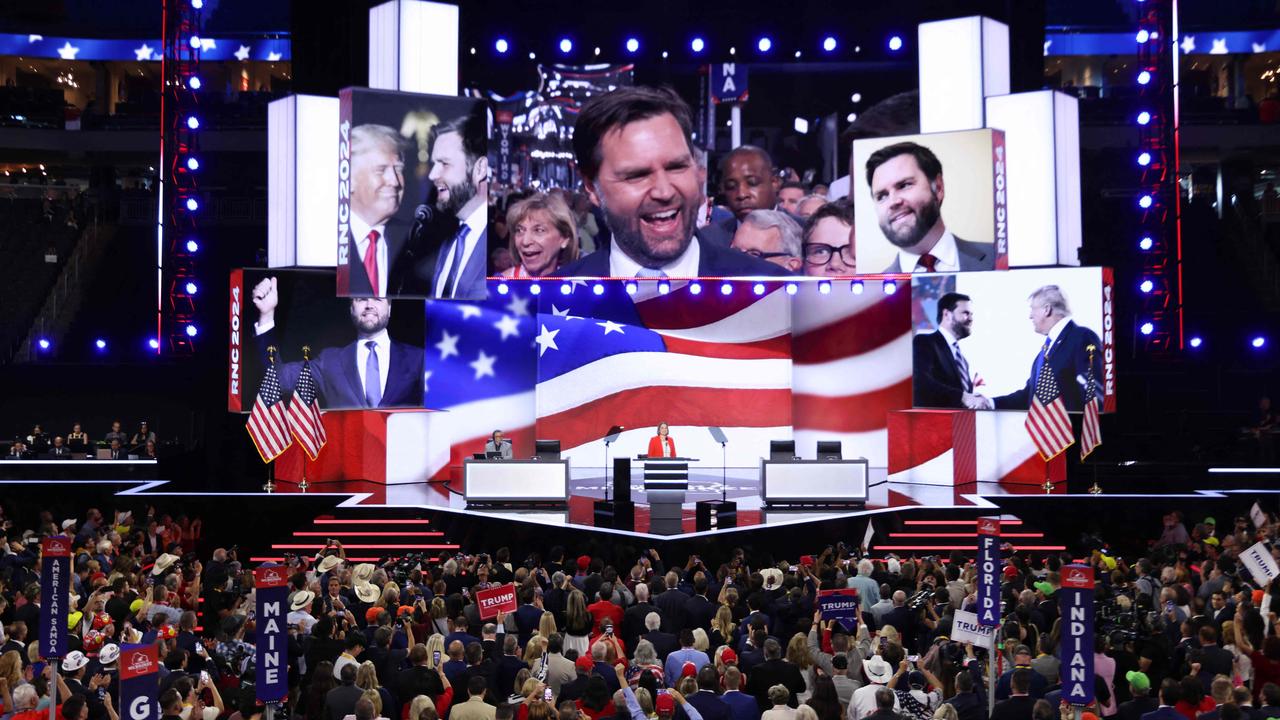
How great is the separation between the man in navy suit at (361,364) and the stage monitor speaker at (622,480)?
7.36m

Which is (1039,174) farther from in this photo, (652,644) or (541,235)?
(652,644)

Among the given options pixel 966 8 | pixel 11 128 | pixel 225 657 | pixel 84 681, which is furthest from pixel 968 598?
pixel 11 128

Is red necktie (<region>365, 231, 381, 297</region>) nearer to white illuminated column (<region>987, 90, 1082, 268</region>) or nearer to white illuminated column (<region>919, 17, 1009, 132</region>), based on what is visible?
white illuminated column (<region>919, 17, 1009, 132</region>)

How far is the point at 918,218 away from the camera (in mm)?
24250

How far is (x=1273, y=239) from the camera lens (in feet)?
112

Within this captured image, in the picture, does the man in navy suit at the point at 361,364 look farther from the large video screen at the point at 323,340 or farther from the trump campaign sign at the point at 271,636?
the trump campaign sign at the point at 271,636

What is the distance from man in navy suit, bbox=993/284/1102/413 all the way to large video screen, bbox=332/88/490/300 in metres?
9.75

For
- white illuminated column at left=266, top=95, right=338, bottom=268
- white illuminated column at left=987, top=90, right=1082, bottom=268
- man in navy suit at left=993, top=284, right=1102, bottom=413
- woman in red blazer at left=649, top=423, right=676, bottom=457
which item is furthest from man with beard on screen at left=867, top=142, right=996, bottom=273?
white illuminated column at left=266, top=95, right=338, bottom=268

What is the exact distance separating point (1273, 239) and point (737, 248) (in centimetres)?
1604

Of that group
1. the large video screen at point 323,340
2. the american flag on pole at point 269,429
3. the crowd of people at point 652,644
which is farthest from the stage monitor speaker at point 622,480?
the large video screen at point 323,340

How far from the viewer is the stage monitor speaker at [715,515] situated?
19.2 m

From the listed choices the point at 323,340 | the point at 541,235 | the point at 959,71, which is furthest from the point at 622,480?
the point at 959,71

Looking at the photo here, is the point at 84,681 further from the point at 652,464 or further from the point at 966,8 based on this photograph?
the point at 966,8

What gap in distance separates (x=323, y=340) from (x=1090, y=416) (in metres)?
13.5
